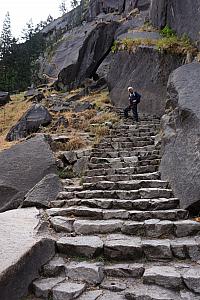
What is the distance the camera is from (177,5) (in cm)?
1533

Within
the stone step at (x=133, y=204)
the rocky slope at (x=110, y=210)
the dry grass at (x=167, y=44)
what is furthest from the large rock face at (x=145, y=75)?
the stone step at (x=133, y=204)

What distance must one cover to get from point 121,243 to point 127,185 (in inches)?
75.9

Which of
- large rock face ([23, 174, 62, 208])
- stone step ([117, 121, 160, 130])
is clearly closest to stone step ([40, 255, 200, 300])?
large rock face ([23, 174, 62, 208])

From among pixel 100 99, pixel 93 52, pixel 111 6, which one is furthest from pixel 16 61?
pixel 100 99

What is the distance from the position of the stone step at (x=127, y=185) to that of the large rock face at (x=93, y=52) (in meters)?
17.9

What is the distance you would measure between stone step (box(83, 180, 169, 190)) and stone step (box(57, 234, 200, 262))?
5.35 feet

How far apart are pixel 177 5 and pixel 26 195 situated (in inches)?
486

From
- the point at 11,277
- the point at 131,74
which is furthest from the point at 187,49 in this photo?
the point at 11,277

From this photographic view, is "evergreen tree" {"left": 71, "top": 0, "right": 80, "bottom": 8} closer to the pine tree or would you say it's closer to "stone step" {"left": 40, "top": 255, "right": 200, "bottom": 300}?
the pine tree

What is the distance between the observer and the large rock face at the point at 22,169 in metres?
7.05

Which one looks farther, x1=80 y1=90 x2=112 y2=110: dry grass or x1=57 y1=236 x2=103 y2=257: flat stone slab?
x1=80 y1=90 x2=112 y2=110: dry grass

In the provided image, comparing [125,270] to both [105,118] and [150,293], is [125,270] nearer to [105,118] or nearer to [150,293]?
[150,293]

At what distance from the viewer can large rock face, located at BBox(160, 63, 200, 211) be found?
560 centimetres

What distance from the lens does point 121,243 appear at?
4.79 meters
